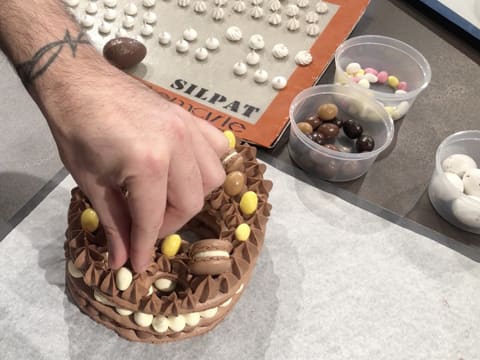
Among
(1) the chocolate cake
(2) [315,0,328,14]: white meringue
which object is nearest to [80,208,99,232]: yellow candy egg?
(1) the chocolate cake

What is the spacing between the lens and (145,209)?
61cm

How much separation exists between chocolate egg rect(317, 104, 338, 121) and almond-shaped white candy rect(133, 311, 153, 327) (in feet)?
2.03

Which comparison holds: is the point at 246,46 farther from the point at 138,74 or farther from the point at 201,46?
the point at 138,74

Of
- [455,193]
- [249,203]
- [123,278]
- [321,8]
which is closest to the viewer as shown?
[123,278]

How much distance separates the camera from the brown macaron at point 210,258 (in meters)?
0.80

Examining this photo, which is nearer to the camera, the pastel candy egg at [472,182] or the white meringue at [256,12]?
the pastel candy egg at [472,182]

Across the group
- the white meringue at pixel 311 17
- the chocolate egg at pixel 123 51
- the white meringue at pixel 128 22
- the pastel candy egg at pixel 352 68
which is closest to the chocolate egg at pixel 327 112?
the pastel candy egg at pixel 352 68

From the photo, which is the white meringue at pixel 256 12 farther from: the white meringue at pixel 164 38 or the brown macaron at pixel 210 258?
the brown macaron at pixel 210 258

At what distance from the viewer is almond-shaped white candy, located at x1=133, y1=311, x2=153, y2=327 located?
2.75ft

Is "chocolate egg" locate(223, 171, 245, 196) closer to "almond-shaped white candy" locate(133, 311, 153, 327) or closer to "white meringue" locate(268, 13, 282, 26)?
"almond-shaped white candy" locate(133, 311, 153, 327)

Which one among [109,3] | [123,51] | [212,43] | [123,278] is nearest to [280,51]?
[212,43]

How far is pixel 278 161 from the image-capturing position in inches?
46.7

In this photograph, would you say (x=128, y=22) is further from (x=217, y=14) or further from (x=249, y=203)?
(x=249, y=203)

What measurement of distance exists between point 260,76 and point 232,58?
4.8 inches
